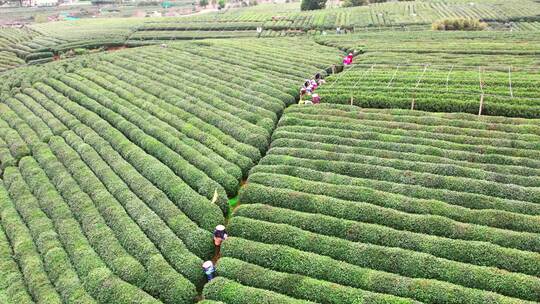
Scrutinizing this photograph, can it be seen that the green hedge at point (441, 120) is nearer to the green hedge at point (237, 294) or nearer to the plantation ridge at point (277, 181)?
the plantation ridge at point (277, 181)

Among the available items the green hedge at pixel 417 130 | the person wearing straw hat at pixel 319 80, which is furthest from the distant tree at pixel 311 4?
the green hedge at pixel 417 130

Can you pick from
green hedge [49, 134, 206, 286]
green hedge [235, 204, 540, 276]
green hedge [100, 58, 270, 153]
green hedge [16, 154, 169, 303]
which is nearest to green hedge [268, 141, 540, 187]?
green hedge [100, 58, 270, 153]

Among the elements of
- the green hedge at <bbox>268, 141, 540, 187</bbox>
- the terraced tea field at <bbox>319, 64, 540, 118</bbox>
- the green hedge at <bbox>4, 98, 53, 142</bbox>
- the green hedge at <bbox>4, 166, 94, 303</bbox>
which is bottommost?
the green hedge at <bbox>4, 166, 94, 303</bbox>

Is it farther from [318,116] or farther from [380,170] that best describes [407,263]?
[318,116]

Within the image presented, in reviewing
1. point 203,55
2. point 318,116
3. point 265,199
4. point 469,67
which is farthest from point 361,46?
point 265,199

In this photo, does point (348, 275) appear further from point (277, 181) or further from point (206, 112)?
point (206, 112)

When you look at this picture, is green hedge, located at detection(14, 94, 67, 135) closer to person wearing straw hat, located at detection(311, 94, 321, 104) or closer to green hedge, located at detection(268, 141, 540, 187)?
green hedge, located at detection(268, 141, 540, 187)
